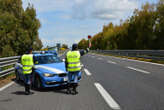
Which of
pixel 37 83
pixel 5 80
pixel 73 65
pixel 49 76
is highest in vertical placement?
pixel 73 65

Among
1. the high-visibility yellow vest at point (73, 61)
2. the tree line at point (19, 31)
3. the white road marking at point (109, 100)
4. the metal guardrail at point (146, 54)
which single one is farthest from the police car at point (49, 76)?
the tree line at point (19, 31)

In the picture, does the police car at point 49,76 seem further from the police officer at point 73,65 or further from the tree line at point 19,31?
the tree line at point 19,31

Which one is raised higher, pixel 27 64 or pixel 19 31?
pixel 19 31

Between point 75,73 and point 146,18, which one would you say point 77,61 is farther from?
point 146,18

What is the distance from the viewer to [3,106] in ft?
16.2

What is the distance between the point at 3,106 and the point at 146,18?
3942 centimetres

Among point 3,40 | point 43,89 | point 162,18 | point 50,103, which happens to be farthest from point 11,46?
point 162,18

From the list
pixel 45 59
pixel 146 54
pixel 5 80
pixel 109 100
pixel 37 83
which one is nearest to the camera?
pixel 109 100

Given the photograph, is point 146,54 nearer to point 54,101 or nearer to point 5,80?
point 5,80

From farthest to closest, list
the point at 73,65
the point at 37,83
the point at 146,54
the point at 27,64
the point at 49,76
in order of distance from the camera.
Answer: the point at 146,54 < the point at 37,83 < the point at 49,76 < the point at 27,64 < the point at 73,65

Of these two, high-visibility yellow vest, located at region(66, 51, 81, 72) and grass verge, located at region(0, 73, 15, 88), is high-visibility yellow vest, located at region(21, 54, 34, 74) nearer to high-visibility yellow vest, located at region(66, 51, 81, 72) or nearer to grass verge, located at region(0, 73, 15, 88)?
high-visibility yellow vest, located at region(66, 51, 81, 72)

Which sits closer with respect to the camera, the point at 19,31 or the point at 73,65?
the point at 73,65

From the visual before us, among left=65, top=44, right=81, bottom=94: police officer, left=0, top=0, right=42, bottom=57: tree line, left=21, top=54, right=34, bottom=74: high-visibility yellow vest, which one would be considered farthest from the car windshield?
left=0, top=0, right=42, bottom=57: tree line

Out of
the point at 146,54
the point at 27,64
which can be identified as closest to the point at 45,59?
the point at 27,64
